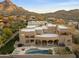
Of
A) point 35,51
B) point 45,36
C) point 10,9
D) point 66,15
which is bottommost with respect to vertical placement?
point 35,51

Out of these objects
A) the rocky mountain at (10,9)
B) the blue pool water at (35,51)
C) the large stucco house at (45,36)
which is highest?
the rocky mountain at (10,9)

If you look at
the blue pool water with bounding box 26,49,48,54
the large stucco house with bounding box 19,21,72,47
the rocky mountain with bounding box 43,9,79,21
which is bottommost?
the blue pool water with bounding box 26,49,48,54

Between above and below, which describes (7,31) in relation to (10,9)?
below

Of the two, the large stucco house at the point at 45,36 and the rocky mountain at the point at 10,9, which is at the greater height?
the rocky mountain at the point at 10,9

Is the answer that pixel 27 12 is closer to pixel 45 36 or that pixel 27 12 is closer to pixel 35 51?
pixel 45 36

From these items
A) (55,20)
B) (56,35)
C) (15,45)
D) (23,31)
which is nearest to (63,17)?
(55,20)

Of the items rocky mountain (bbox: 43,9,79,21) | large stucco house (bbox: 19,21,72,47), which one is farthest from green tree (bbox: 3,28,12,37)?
rocky mountain (bbox: 43,9,79,21)

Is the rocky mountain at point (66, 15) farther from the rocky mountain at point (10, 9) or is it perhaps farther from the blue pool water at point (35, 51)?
the blue pool water at point (35, 51)

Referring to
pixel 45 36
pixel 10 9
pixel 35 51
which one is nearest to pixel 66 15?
pixel 45 36

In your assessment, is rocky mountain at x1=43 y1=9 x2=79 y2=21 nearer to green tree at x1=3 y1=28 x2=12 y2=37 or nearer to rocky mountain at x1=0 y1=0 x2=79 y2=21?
rocky mountain at x1=0 y1=0 x2=79 y2=21

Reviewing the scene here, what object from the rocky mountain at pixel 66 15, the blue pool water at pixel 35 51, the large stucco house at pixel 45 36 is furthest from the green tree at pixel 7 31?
the rocky mountain at pixel 66 15

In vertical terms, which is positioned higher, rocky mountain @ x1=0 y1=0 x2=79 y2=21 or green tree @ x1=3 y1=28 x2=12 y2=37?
rocky mountain @ x1=0 y1=0 x2=79 y2=21

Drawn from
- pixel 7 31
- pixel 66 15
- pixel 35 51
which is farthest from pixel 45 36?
pixel 7 31

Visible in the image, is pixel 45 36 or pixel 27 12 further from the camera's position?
pixel 27 12
